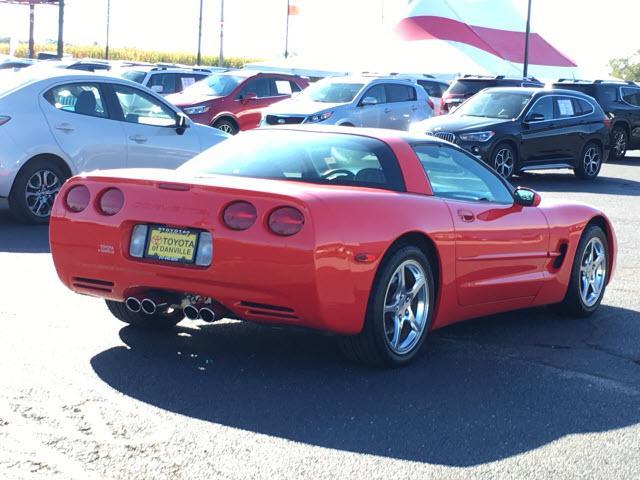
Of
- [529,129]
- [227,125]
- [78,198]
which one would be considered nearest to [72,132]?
[78,198]

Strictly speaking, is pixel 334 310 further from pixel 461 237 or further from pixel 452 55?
pixel 452 55

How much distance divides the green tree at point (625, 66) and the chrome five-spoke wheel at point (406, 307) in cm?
11843

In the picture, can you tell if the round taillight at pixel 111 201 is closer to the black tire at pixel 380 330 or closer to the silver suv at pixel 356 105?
the black tire at pixel 380 330

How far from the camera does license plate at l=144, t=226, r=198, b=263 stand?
6.00 metres

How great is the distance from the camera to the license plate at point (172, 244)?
600 cm

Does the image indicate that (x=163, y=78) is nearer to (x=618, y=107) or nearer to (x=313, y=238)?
(x=618, y=107)

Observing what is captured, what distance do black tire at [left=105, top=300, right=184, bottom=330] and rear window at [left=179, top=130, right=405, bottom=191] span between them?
87 cm

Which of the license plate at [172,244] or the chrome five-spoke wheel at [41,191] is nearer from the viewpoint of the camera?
the license plate at [172,244]

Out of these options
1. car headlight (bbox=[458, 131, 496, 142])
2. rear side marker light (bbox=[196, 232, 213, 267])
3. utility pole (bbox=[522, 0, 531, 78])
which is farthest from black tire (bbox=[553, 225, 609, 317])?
utility pole (bbox=[522, 0, 531, 78])

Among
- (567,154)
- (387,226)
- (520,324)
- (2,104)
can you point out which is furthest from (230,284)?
(567,154)

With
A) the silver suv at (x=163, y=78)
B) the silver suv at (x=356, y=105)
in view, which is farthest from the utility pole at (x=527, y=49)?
the silver suv at (x=356, y=105)

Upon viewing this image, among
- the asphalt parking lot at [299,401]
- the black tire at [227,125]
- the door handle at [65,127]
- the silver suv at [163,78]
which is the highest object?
the silver suv at [163,78]

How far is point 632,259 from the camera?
1104 cm

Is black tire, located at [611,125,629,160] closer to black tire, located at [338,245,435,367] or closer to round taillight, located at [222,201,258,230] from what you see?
black tire, located at [338,245,435,367]
